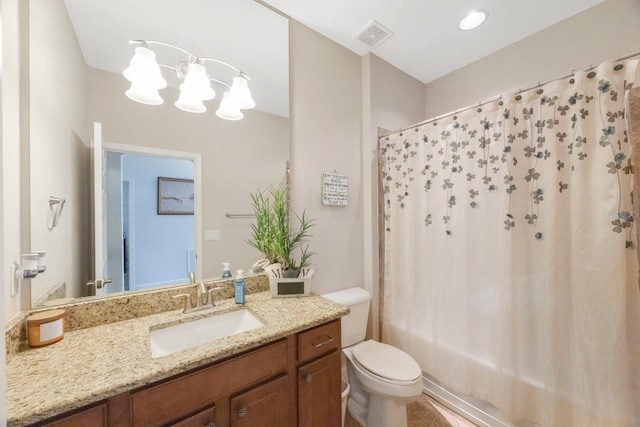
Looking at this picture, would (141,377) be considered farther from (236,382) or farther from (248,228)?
(248,228)

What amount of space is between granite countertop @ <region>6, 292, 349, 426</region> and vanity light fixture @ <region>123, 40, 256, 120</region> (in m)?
1.02

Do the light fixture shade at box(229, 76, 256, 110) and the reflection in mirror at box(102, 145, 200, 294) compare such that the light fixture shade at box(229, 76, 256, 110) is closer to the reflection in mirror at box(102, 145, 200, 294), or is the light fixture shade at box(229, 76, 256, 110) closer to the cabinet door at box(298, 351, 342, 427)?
the reflection in mirror at box(102, 145, 200, 294)

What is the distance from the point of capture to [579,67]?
5.09 feet

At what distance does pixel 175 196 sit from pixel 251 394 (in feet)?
3.22

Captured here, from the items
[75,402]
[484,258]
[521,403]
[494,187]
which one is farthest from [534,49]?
[75,402]

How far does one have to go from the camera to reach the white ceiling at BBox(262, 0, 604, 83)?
1.48 m

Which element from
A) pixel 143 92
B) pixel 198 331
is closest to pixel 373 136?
pixel 143 92

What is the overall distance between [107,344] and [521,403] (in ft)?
6.50

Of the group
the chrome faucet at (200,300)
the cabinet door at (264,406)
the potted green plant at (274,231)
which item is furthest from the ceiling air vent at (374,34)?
the cabinet door at (264,406)

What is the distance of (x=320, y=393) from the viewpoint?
1.13 meters

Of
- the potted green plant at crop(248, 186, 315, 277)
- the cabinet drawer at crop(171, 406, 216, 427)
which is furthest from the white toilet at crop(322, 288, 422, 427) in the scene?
the cabinet drawer at crop(171, 406, 216, 427)

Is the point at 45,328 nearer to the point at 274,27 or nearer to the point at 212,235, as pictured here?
the point at 212,235

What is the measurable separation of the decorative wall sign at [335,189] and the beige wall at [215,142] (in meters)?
0.31

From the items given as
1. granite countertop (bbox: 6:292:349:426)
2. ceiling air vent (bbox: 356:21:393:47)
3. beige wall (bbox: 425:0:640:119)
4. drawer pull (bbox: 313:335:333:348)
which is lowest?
drawer pull (bbox: 313:335:333:348)
